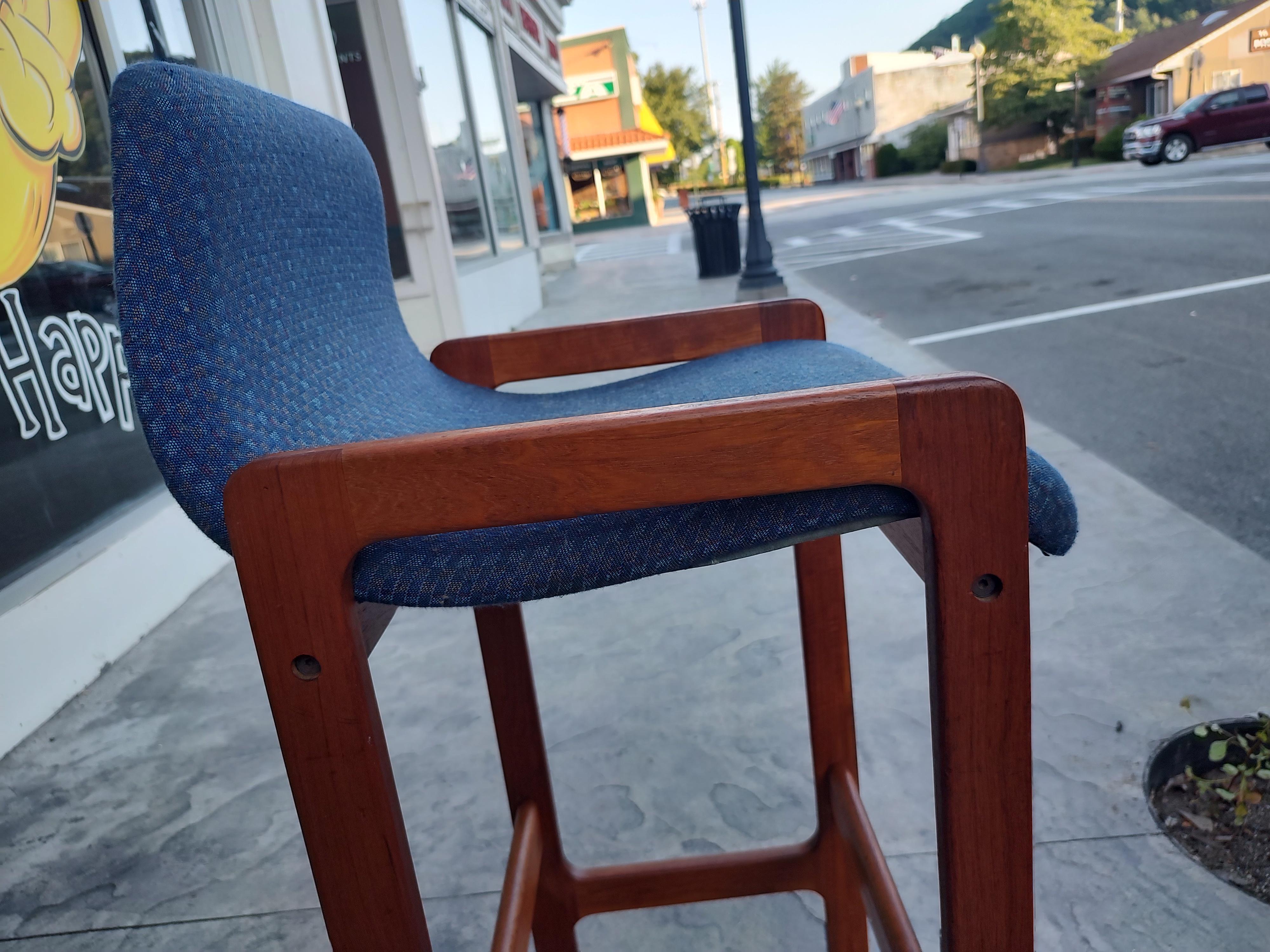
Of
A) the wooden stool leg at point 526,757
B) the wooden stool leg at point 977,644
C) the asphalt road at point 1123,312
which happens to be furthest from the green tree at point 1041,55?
the wooden stool leg at point 977,644

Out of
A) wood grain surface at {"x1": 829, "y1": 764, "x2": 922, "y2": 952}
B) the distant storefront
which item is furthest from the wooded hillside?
wood grain surface at {"x1": 829, "y1": 764, "x2": 922, "y2": 952}

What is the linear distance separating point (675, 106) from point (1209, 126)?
29.8m

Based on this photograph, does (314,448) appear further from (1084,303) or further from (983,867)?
(1084,303)

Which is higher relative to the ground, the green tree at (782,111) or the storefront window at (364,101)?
the green tree at (782,111)

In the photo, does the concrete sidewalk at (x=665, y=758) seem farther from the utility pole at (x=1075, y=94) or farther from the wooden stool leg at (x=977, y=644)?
the utility pole at (x=1075, y=94)

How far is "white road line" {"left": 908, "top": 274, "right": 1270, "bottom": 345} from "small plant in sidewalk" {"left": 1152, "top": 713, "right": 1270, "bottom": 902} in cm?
390

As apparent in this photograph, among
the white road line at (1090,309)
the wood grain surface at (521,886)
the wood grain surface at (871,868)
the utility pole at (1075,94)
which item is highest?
the utility pole at (1075,94)

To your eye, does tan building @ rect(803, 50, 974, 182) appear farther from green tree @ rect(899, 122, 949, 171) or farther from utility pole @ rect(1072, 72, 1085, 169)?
utility pole @ rect(1072, 72, 1085, 169)

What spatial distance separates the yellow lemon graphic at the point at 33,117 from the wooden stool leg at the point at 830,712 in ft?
6.70

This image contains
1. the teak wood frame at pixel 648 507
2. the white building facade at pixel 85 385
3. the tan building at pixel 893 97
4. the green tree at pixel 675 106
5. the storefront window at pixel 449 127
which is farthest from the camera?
the tan building at pixel 893 97

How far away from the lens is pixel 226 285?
0.77 m

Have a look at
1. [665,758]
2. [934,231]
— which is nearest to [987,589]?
[665,758]

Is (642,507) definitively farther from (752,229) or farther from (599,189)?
(599,189)

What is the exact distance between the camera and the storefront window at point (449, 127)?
614cm
